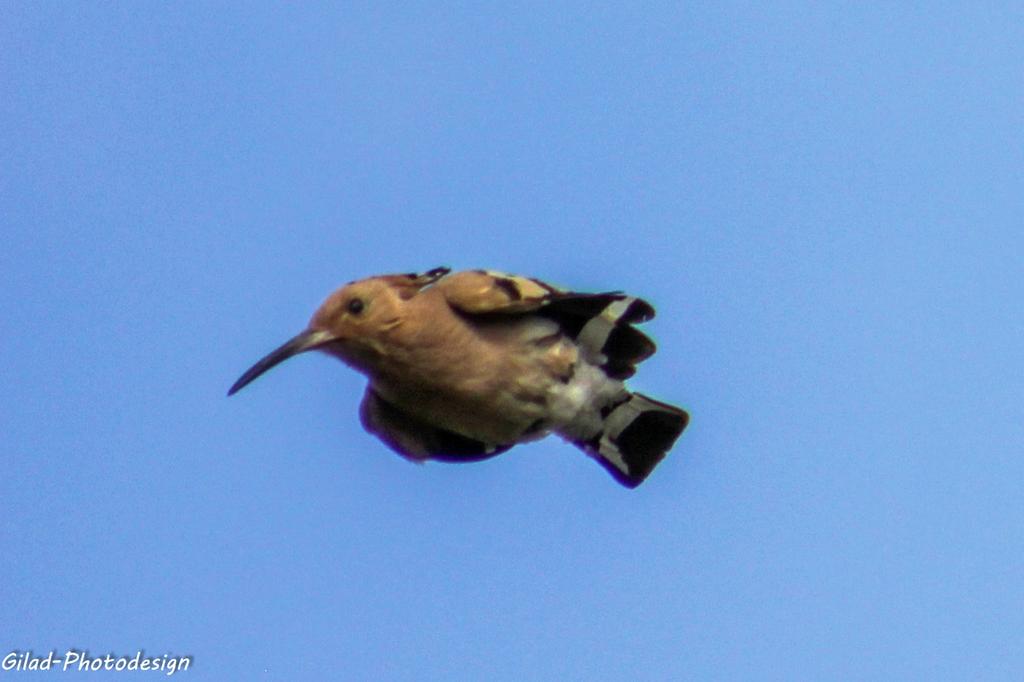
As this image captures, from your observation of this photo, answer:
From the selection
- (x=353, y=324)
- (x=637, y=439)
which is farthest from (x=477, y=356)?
(x=637, y=439)

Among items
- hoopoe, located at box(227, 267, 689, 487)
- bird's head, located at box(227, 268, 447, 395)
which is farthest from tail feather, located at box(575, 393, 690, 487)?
bird's head, located at box(227, 268, 447, 395)

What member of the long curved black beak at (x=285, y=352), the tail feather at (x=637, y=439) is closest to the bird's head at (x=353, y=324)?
the long curved black beak at (x=285, y=352)

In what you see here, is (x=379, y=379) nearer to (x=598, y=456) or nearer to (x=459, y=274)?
(x=459, y=274)

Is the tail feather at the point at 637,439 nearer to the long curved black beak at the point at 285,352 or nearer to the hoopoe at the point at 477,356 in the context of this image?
the hoopoe at the point at 477,356

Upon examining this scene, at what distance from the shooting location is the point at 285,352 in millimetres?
5344

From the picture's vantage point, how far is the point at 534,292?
5.71 meters

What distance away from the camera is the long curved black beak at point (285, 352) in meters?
5.29

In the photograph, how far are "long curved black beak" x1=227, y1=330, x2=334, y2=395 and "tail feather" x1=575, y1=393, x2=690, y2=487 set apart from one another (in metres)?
1.35

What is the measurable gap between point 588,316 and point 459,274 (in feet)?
1.76

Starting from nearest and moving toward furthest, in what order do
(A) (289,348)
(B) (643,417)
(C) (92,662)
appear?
(A) (289,348) → (C) (92,662) → (B) (643,417)

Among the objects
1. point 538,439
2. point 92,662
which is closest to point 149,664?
point 92,662

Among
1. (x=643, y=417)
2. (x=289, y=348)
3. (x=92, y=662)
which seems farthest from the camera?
(x=643, y=417)

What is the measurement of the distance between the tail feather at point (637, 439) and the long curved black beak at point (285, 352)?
1354 mm

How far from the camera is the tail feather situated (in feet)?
20.3
